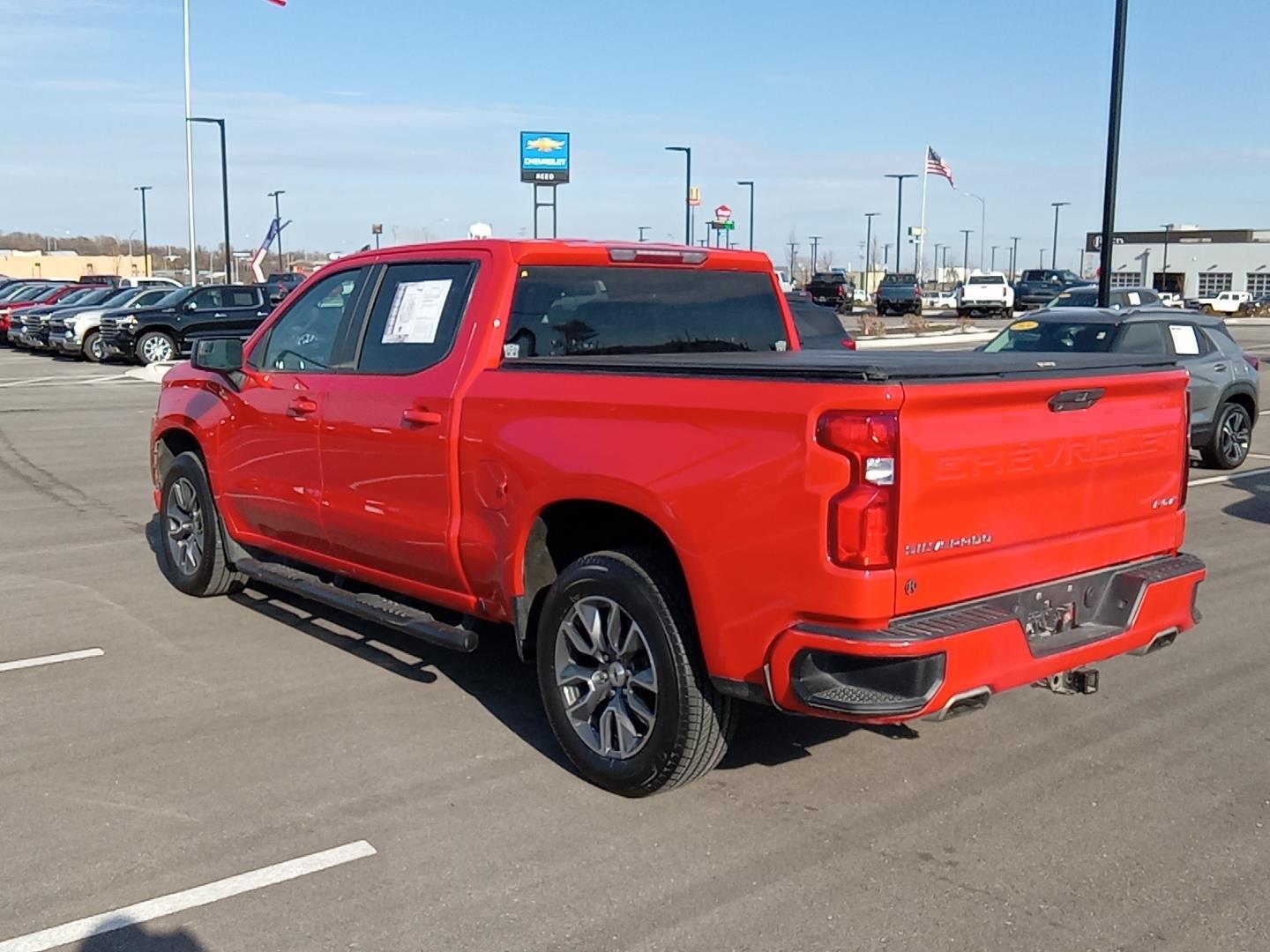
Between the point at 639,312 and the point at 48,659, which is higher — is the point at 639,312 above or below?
above

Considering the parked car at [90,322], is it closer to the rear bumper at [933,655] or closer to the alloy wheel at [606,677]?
the alloy wheel at [606,677]

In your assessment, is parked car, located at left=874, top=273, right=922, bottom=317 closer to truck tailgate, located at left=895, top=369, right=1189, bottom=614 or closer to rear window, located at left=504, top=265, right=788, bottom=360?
rear window, located at left=504, top=265, right=788, bottom=360

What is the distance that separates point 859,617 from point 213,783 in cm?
249

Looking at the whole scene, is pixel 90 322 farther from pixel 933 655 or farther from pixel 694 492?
pixel 933 655

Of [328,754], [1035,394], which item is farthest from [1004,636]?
[328,754]

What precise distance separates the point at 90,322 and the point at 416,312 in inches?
1047

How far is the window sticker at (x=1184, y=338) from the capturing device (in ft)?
41.5

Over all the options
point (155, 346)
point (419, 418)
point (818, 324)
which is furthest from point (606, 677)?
point (155, 346)

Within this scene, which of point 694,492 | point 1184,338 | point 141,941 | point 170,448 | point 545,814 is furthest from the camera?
point 1184,338

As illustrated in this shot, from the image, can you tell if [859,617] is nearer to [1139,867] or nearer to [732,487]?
[732,487]

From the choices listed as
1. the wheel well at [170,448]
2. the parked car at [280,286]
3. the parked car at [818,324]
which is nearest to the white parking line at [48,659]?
the wheel well at [170,448]

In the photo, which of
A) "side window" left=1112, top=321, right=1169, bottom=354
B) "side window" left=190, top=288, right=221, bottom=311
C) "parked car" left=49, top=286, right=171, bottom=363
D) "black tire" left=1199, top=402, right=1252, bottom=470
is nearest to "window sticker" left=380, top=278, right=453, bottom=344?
"side window" left=1112, top=321, right=1169, bottom=354

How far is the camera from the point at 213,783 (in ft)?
→ 15.2

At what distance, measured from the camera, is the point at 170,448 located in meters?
→ 7.59
